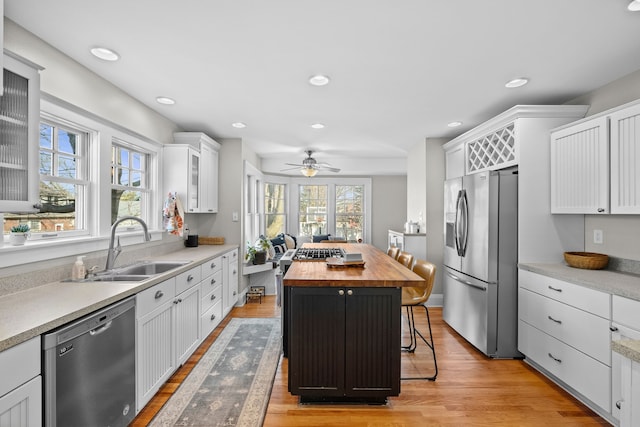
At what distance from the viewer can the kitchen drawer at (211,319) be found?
10.6ft

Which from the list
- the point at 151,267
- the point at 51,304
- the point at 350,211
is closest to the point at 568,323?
the point at 51,304

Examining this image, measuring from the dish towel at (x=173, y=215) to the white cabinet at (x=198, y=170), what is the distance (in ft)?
0.48

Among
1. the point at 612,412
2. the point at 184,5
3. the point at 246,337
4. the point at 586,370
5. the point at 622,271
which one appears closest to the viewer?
the point at 184,5

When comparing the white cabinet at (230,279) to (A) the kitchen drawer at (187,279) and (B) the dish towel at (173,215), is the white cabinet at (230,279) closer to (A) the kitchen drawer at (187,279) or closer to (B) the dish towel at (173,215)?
(B) the dish towel at (173,215)

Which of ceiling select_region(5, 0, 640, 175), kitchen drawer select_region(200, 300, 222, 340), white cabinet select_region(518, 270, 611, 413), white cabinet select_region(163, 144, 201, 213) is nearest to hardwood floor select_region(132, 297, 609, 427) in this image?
white cabinet select_region(518, 270, 611, 413)

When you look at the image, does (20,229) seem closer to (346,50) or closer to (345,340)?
(345,340)

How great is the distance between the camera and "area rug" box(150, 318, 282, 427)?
2092 mm

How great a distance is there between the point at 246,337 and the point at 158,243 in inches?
54.8

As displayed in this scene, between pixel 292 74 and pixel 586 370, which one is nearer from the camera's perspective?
pixel 586 370

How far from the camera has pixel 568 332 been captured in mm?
2346

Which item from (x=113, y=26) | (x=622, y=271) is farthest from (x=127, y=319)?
(x=622, y=271)

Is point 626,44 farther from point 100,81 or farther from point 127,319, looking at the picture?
point 100,81

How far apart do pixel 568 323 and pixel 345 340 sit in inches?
65.2

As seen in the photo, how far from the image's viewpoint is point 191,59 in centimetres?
228
